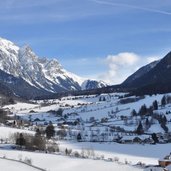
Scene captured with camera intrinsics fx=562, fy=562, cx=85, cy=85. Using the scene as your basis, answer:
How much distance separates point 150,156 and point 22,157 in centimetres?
4807

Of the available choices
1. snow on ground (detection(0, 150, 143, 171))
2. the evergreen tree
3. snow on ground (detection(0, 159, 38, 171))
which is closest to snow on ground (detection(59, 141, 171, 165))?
the evergreen tree

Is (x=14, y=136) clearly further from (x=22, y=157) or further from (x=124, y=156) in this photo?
(x=22, y=157)

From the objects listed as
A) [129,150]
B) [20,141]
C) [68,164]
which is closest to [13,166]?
[68,164]

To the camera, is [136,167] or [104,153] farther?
[104,153]

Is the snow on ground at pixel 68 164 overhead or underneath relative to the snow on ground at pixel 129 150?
underneath

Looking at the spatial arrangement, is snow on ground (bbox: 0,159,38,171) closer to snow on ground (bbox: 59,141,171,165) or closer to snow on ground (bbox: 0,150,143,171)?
snow on ground (bbox: 0,150,143,171)

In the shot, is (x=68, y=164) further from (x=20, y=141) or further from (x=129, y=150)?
(x=129, y=150)

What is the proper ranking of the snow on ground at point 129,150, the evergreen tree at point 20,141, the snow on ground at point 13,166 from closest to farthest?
1. the snow on ground at point 13,166
2. the snow on ground at point 129,150
3. the evergreen tree at point 20,141

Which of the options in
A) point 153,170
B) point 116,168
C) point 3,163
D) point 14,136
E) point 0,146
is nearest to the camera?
point 153,170

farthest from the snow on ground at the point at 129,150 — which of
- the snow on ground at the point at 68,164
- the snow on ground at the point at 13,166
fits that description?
the snow on ground at the point at 13,166

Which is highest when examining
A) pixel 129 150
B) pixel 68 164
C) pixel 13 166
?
pixel 129 150

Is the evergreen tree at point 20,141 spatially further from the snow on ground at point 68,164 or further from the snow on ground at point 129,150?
the snow on ground at point 68,164

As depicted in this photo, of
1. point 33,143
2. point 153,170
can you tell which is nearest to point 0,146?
point 33,143

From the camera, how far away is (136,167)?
12188cm
